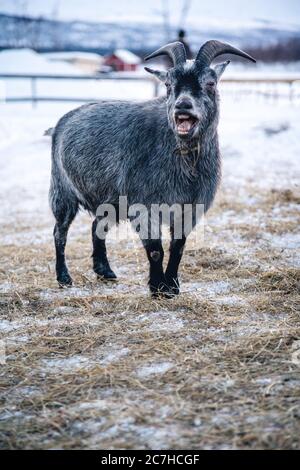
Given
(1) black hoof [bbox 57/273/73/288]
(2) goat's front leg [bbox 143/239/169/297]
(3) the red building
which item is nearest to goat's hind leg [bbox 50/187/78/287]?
(1) black hoof [bbox 57/273/73/288]

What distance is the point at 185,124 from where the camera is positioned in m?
4.68

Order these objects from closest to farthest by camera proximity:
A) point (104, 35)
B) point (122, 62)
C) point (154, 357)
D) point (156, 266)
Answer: point (154, 357) < point (156, 266) < point (122, 62) < point (104, 35)

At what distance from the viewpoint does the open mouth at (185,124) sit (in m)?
4.67

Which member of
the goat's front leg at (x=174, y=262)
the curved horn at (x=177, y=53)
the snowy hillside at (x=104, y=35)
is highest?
the curved horn at (x=177, y=53)

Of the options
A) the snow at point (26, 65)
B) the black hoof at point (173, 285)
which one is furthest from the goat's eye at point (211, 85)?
the snow at point (26, 65)

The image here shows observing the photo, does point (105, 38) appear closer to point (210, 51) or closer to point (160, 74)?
point (160, 74)

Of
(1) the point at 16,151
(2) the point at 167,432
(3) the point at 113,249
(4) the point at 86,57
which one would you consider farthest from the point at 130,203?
(4) the point at 86,57

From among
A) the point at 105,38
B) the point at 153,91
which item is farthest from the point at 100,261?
the point at 105,38

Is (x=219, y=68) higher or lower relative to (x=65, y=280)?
higher

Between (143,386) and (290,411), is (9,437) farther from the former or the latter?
(290,411)

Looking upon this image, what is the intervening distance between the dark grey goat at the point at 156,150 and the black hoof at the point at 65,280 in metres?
0.01

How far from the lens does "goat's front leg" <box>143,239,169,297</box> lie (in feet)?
17.3

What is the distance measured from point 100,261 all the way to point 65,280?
0.51 meters

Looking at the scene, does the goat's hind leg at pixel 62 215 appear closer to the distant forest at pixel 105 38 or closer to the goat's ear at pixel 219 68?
the goat's ear at pixel 219 68
